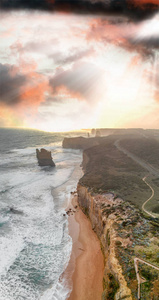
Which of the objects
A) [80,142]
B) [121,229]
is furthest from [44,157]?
[80,142]

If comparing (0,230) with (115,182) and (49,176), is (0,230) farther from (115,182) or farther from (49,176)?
(49,176)

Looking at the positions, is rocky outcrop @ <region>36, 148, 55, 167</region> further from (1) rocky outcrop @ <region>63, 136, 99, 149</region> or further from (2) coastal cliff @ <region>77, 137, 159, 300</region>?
(1) rocky outcrop @ <region>63, 136, 99, 149</region>

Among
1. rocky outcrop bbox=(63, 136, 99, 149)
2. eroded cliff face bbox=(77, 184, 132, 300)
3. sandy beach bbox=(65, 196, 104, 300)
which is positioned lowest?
sandy beach bbox=(65, 196, 104, 300)

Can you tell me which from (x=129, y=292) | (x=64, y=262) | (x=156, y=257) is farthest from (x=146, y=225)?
(x=64, y=262)

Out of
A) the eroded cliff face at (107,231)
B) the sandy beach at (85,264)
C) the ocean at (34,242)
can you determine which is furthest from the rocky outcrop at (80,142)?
the sandy beach at (85,264)

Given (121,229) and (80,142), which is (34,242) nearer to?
(121,229)

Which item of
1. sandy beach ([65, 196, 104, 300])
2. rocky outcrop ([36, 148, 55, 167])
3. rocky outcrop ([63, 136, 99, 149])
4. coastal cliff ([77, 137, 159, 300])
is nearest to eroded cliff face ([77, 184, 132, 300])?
coastal cliff ([77, 137, 159, 300])
